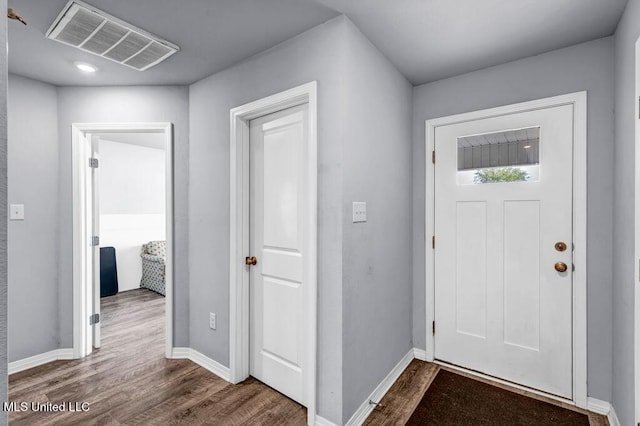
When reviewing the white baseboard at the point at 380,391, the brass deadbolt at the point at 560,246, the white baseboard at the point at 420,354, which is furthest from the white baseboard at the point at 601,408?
the white baseboard at the point at 380,391

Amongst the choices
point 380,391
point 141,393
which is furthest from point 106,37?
point 380,391

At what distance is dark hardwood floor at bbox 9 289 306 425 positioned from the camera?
1.97 m

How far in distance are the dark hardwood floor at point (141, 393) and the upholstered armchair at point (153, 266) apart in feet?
6.14

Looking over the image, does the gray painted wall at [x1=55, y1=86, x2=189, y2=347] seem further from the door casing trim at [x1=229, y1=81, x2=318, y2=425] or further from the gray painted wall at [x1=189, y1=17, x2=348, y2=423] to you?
the door casing trim at [x1=229, y1=81, x2=318, y2=425]

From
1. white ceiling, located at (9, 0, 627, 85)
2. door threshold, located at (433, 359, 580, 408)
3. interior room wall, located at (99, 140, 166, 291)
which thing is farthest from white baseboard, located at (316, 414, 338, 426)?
interior room wall, located at (99, 140, 166, 291)

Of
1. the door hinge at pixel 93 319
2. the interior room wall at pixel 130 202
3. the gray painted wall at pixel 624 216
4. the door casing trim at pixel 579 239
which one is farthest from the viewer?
the interior room wall at pixel 130 202

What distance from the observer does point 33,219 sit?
267 centimetres

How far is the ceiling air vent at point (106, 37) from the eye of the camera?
5.71 ft

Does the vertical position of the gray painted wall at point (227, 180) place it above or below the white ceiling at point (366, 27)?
below

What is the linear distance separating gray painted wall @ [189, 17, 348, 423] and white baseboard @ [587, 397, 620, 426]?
167 centimetres

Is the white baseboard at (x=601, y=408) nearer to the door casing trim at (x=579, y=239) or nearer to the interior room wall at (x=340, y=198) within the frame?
the door casing trim at (x=579, y=239)

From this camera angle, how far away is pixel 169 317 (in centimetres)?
278

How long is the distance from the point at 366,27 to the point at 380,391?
94.2 inches

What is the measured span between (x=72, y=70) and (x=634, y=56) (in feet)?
11.9
